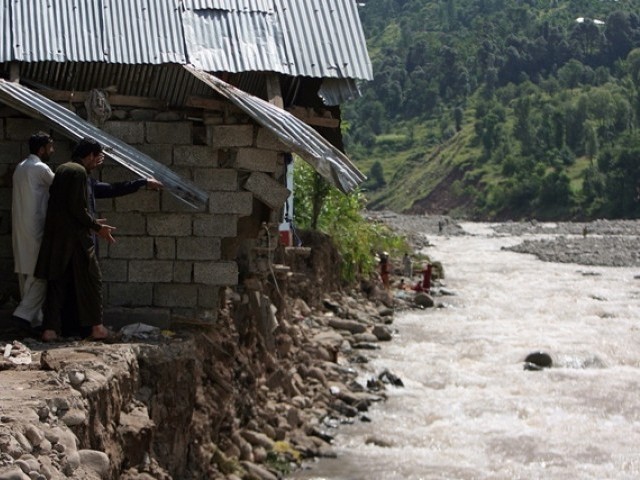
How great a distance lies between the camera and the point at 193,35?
32.4ft

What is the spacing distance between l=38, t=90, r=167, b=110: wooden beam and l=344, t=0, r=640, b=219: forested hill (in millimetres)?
57012

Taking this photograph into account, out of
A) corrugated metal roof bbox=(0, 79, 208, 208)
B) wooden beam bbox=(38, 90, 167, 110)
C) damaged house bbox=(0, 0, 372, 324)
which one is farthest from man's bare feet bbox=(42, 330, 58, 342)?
wooden beam bbox=(38, 90, 167, 110)

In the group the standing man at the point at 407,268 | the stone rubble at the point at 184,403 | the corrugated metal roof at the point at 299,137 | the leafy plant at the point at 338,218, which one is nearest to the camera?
the stone rubble at the point at 184,403

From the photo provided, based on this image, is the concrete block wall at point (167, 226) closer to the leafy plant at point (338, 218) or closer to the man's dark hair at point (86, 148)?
the man's dark hair at point (86, 148)

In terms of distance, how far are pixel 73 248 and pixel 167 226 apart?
118 cm

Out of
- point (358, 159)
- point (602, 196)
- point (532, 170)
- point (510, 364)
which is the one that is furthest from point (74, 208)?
point (358, 159)

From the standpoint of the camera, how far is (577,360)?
15734mm

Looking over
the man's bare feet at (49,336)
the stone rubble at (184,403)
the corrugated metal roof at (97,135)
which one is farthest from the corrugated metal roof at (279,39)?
the man's bare feet at (49,336)

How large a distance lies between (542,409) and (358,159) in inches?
3442

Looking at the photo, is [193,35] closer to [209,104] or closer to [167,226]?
[209,104]

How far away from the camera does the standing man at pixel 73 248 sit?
8188 mm

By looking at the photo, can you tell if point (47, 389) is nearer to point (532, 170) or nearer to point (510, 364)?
point (510, 364)

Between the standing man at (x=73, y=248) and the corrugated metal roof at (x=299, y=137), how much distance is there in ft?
4.26

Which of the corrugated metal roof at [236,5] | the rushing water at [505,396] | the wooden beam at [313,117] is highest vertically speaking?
the corrugated metal roof at [236,5]
